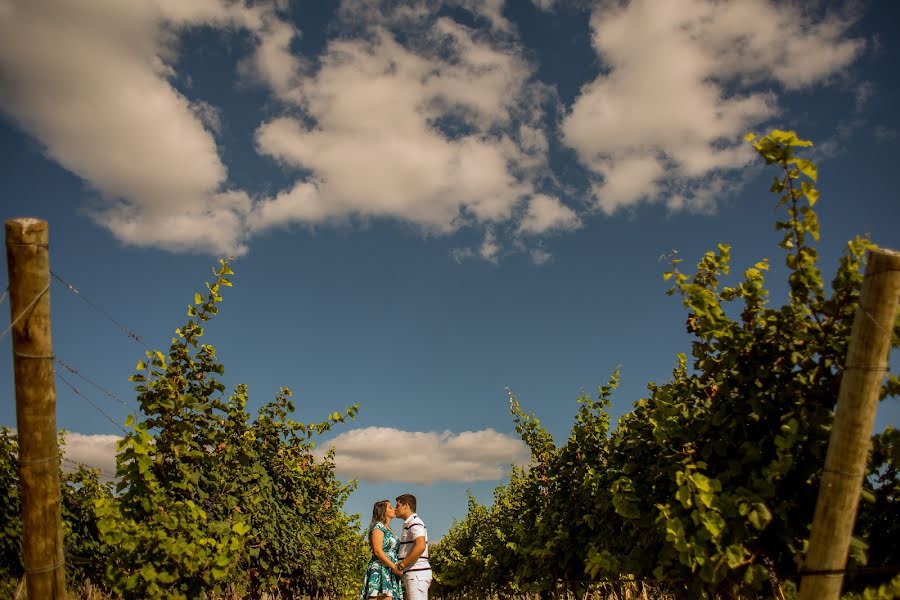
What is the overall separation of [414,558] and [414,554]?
58mm

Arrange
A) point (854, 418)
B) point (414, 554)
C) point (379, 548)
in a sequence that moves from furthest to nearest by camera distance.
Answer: point (379, 548), point (414, 554), point (854, 418)

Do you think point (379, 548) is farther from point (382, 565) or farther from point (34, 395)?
point (34, 395)

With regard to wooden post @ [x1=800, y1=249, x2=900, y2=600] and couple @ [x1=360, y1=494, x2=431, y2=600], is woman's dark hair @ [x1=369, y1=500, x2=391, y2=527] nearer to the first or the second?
couple @ [x1=360, y1=494, x2=431, y2=600]

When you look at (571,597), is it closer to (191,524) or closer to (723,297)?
(191,524)

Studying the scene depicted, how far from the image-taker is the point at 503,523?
1454cm

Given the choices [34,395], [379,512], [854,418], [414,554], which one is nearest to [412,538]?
[414,554]

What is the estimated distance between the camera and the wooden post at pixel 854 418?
9.96ft

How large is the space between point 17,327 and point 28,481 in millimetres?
1059

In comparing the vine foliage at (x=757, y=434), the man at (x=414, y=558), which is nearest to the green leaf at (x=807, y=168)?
the vine foliage at (x=757, y=434)

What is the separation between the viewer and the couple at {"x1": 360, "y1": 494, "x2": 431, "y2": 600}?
25.8ft

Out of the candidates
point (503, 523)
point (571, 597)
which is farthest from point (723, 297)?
point (503, 523)

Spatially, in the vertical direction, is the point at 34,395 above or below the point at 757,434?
below

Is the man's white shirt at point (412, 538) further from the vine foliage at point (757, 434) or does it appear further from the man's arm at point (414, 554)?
the vine foliage at point (757, 434)

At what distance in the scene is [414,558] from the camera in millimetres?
7805
